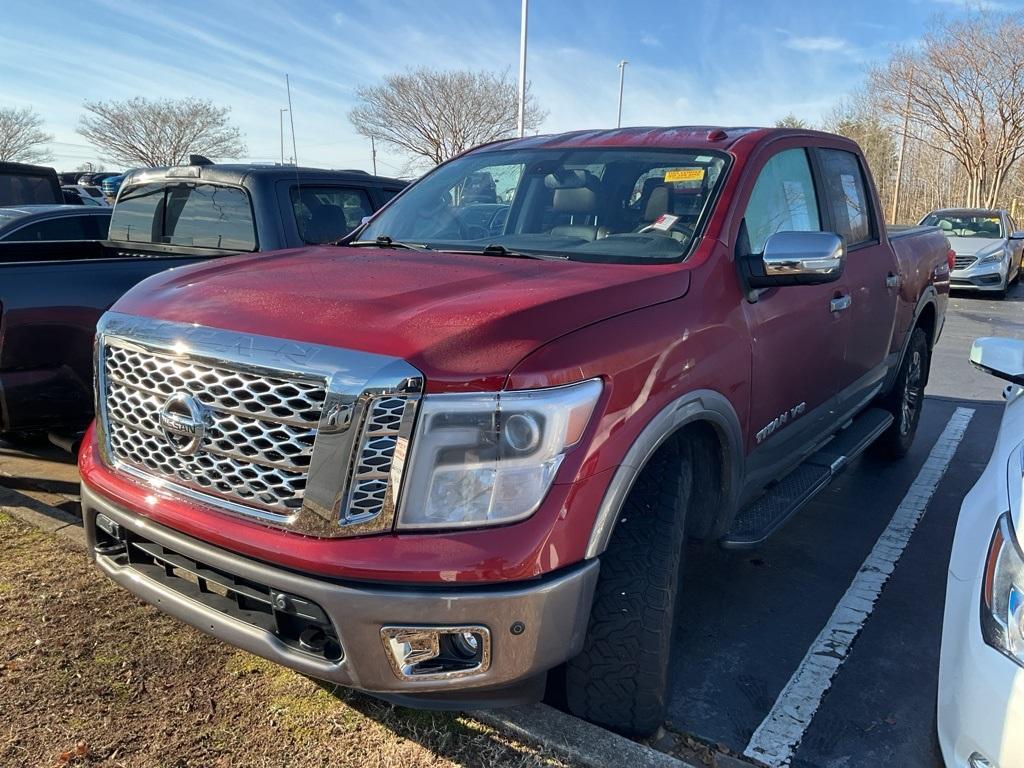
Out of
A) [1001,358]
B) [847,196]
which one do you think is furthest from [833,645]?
[847,196]

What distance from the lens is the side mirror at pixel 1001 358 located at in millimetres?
2611

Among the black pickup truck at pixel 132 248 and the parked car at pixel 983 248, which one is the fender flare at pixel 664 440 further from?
the parked car at pixel 983 248

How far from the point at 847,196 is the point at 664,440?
8.56 ft

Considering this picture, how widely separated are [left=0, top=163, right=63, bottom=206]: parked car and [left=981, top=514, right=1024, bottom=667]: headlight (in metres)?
10.4

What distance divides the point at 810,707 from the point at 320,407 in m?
2.03

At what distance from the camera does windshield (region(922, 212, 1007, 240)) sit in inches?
615

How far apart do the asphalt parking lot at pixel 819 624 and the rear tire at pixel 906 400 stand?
14 centimetres

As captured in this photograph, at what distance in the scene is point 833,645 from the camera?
3164 mm

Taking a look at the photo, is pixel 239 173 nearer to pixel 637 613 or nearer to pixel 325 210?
pixel 325 210

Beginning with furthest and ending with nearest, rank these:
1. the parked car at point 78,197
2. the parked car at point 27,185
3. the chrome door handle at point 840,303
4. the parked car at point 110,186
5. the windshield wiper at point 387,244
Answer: the parked car at point 110,186, the parked car at point 78,197, the parked car at point 27,185, the chrome door handle at point 840,303, the windshield wiper at point 387,244

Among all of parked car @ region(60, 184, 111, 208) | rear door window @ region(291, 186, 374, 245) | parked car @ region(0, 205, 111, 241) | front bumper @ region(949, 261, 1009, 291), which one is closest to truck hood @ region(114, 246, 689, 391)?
rear door window @ region(291, 186, 374, 245)

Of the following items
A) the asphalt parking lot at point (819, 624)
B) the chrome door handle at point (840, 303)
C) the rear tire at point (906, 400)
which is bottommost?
the asphalt parking lot at point (819, 624)

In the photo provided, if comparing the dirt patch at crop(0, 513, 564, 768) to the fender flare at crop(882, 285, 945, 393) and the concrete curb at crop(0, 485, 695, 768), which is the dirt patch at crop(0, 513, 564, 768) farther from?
the fender flare at crop(882, 285, 945, 393)

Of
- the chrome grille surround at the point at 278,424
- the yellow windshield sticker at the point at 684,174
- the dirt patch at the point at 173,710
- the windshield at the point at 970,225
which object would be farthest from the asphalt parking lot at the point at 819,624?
the windshield at the point at 970,225
